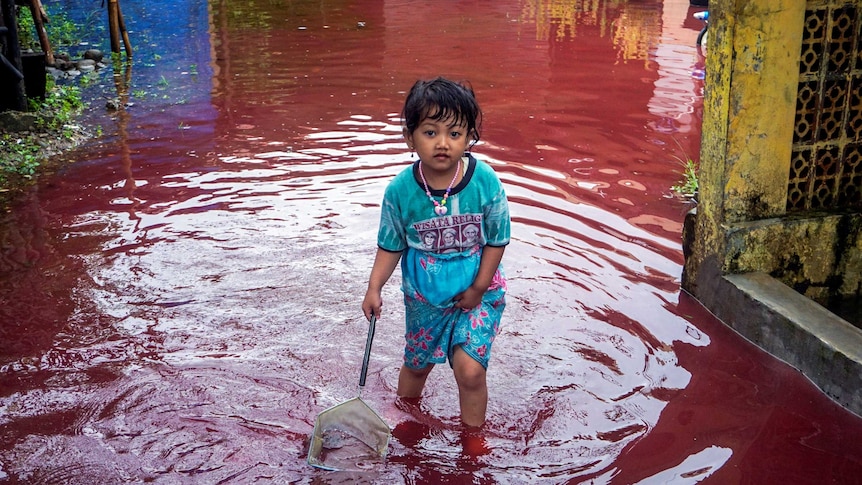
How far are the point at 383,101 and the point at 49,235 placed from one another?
4472mm

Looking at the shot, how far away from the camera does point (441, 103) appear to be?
9.61 feet

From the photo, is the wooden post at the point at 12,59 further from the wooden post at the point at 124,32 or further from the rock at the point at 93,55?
the wooden post at the point at 124,32

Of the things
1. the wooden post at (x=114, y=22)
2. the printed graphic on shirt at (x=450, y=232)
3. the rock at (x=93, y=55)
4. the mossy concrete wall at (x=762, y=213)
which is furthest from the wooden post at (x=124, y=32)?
the printed graphic on shirt at (x=450, y=232)

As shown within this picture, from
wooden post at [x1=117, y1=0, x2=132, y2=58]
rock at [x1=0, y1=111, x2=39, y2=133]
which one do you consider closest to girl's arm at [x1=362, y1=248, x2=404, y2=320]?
rock at [x1=0, y1=111, x2=39, y2=133]

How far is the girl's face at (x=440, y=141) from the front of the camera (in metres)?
2.97

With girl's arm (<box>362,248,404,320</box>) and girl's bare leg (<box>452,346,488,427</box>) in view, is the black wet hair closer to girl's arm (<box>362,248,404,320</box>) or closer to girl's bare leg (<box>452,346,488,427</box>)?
girl's arm (<box>362,248,404,320</box>)

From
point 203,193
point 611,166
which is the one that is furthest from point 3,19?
point 611,166

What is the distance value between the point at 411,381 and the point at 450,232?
81cm

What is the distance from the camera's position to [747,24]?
13.5 feet

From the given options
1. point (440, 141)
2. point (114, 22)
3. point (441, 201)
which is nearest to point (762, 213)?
point (441, 201)

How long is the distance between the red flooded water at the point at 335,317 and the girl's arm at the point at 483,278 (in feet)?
2.12

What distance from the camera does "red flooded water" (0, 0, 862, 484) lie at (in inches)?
132

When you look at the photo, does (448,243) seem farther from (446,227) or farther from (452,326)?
(452,326)

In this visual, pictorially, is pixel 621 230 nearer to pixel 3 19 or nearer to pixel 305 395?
pixel 305 395
